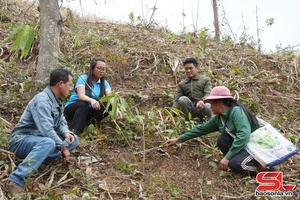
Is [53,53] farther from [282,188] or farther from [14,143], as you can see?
[282,188]

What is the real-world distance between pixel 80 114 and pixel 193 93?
1.67m

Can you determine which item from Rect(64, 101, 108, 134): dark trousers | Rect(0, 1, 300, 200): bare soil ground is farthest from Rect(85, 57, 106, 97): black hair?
Rect(0, 1, 300, 200): bare soil ground

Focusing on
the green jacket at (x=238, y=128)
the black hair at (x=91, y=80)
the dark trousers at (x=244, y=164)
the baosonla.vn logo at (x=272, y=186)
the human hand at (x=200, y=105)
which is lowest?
the baosonla.vn logo at (x=272, y=186)

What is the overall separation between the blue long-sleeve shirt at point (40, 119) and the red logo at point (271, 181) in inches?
72.5

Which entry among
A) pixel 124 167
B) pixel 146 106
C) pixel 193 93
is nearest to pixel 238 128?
pixel 124 167

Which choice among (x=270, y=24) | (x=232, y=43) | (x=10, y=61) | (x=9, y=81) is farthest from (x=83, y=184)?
(x=270, y=24)

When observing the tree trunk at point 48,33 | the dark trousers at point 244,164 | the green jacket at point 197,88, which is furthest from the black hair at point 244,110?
the tree trunk at point 48,33

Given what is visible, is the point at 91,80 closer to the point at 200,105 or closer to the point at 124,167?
the point at 124,167

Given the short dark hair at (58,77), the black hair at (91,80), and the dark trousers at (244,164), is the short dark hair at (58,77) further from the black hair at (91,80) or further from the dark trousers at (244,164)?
the dark trousers at (244,164)

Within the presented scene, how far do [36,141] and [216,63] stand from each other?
14.2ft

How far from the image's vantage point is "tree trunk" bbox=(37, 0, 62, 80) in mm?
4688

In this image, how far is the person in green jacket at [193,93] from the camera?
15.2 ft

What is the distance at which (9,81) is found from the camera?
4.95 m

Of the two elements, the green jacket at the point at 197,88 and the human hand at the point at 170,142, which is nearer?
the human hand at the point at 170,142
